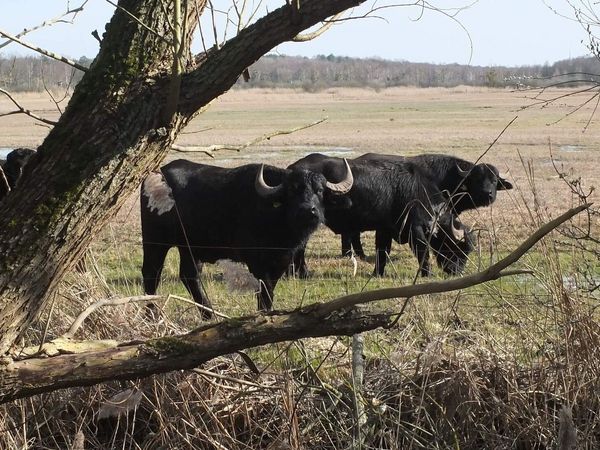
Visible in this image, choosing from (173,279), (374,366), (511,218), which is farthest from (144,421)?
(511,218)

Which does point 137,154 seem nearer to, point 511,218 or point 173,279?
point 173,279

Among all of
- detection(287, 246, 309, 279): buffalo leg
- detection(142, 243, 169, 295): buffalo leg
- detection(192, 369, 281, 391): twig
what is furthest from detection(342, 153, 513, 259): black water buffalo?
detection(192, 369, 281, 391): twig

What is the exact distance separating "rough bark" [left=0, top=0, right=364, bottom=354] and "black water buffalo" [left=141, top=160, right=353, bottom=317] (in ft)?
20.9

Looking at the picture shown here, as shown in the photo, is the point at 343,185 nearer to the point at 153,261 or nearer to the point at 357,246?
the point at 357,246

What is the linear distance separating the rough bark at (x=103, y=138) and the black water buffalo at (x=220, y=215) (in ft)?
20.9

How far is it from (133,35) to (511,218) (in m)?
12.3

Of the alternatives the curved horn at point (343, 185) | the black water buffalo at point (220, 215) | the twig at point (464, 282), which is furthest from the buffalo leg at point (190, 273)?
the twig at point (464, 282)

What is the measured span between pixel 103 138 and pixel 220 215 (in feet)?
22.3

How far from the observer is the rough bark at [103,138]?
3.64m

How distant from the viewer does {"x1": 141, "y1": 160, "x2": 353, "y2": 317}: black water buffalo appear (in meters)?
10.3

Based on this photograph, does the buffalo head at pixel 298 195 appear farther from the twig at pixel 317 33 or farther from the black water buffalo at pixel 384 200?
the twig at pixel 317 33

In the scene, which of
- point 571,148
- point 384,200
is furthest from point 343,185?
point 571,148

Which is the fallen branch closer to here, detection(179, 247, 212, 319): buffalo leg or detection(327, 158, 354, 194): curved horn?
detection(179, 247, 212, 319): buffalo leg

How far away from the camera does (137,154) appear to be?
12.2 feet
